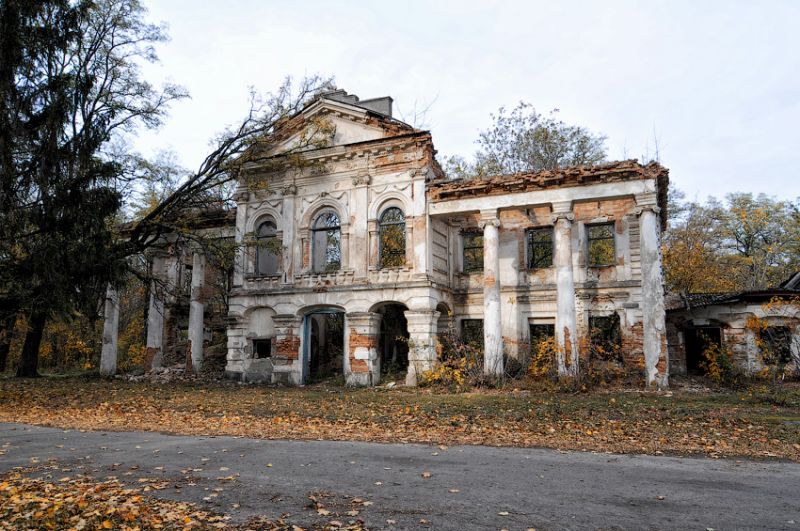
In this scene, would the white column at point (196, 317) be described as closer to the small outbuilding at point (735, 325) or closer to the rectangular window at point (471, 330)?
the rectangular window at point (471, 330)

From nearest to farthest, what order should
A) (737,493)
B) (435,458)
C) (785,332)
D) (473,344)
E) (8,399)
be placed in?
(737,493) < (435,458) < (8,399) < (785,332) < (473,344)

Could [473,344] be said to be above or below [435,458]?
above

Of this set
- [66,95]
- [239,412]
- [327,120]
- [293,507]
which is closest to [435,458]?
[293,507]

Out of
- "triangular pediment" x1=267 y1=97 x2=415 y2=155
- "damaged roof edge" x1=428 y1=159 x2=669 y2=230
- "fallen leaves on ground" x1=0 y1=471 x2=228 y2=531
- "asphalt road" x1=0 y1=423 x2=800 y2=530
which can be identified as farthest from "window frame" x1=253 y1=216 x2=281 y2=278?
"fallen leaves on ground" x1=0 y1=471 x2=228 y2=531

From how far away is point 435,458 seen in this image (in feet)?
26.2

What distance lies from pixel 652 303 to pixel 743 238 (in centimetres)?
2377

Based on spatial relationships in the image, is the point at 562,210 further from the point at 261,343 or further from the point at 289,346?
the point at 261,343

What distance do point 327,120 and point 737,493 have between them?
18.8 metres

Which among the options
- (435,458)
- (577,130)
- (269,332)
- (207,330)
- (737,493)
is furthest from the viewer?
(577,130)

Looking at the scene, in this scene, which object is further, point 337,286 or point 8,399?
point 337,286

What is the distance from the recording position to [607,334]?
20766mm

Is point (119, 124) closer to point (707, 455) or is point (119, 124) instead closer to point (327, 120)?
point (327, 120)

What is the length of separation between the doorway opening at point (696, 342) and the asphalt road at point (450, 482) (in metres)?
15.6

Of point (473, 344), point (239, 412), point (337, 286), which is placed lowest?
point (239, 412)
